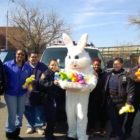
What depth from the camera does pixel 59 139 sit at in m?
7.66

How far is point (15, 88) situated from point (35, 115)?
125cm

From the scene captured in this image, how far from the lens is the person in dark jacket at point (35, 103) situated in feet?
25.1

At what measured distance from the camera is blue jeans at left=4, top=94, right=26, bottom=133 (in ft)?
23.8

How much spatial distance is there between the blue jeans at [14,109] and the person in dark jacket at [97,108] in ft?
4.89

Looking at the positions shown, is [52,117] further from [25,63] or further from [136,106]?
[136,106]

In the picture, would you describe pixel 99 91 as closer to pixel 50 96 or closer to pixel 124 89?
pixel 124 89

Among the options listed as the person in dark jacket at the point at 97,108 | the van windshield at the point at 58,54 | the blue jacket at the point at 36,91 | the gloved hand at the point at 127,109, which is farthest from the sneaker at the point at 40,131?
the van windshield at the point at 58,54

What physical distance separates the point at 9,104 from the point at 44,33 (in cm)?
3784

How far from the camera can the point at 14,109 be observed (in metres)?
7.29

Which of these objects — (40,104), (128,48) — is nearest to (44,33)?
(128,48)

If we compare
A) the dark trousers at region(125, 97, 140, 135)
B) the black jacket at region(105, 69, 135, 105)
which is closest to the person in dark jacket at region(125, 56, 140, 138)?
the dark trousers at region(125, 97, 140, 135)

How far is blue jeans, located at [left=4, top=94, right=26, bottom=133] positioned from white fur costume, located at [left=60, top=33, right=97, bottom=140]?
986mm

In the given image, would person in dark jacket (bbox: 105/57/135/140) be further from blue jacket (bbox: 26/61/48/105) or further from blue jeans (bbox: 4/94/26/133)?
blue jeans (bbox: 4/94/26/133)

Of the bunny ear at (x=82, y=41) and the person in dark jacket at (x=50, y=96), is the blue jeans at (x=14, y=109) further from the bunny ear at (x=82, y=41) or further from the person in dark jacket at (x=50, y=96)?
the bunny ear at (x=82, y=41)
